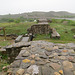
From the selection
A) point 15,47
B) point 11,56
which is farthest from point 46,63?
point 11,56

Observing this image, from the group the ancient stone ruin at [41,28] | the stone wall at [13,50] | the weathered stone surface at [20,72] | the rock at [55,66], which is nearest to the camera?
the weathered stone surface at [20,72]

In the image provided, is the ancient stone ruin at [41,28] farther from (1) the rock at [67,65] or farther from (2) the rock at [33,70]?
(2) the rock at [33,70]

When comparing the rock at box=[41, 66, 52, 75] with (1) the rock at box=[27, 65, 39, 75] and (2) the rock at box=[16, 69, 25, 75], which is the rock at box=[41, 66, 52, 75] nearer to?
(1) the rock at box=[27, 65, 39, 75]

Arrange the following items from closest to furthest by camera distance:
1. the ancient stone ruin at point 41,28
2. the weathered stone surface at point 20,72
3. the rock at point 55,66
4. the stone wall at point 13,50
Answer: the weathered stone surface at point 20,72 < the rock at point 55,66 < the stone wall at point 13,50 < the ancient stone ruin at point 41,28

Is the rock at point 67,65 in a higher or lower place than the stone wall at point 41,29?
higher

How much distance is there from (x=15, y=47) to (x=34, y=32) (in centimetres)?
863

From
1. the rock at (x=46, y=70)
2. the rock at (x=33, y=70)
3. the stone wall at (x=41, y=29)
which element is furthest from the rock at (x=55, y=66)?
the stone wall at (x=41, y=29)

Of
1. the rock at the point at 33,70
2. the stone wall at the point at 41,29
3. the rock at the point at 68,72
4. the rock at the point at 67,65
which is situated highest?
the rock at the point at 33,70

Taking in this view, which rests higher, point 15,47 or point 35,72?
point 35,72

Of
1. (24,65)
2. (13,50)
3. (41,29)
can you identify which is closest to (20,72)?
(24,65)

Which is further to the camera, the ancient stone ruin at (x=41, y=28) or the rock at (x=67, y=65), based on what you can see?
the ancient stone ruin at (x=41, y=28)

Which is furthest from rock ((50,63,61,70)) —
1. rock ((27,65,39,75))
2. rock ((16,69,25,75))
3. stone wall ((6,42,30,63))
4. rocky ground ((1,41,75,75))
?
stone wall ((6,42,30,63))

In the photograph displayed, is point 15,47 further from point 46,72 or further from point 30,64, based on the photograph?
point 46,72

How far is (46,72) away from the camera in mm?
2232
